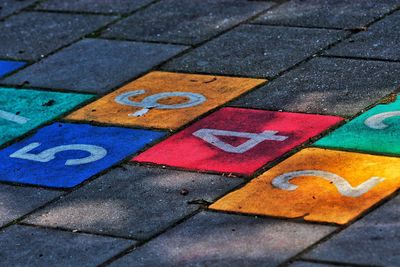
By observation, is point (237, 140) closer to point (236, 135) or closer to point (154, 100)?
point (236, 135)

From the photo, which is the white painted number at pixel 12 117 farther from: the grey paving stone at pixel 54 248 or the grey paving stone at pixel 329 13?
the grey paving stone at pixel 329 13

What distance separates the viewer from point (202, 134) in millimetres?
7184

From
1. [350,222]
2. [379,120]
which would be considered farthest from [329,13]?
[350,222]

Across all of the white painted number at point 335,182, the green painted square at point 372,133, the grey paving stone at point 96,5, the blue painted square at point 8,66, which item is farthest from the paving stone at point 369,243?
the grey paving stone at point 96,5

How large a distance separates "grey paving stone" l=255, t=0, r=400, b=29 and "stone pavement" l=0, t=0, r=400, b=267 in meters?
0.02

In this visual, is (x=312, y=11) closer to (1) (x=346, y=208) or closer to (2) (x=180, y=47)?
(2) (x=180, y=47)

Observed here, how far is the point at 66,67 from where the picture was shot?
880cm

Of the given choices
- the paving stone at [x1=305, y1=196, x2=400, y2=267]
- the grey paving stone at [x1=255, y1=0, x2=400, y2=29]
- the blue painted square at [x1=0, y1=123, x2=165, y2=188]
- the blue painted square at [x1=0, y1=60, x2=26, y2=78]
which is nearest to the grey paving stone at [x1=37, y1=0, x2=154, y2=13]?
the blue painted square at [x1=0, y1=60, x2=26, y2=78]

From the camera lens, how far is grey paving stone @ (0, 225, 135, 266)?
5828 millimetres

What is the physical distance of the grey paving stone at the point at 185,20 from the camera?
9.16 m

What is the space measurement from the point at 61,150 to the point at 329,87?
1935 mm

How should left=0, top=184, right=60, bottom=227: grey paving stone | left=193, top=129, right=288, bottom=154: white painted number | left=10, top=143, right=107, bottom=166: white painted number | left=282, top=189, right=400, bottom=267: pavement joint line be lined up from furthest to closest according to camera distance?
left=10, top=143, right=107, bottom=166: white painted number < left=193, top=129, right=288, bottom=154: white painted number < left=0, top=184, right=60, bottom=227: grey paving stone < left=282, top=189, right=400, bottom=267: pavement joint line

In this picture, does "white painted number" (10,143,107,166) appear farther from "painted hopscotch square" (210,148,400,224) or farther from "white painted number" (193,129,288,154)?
"painted hopscotch square" (210,148,400,224)

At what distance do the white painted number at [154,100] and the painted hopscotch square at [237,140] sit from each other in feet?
1.18
